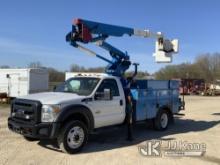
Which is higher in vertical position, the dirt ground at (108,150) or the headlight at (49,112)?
the headlight at (49,112)

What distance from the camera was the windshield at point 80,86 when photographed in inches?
398

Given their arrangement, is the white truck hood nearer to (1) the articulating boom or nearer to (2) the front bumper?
(2) the front bumper

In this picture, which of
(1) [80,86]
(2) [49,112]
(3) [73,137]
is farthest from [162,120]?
(2) [49,112]

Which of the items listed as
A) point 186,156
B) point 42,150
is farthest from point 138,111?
point 42,150

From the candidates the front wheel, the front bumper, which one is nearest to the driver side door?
the front bumper

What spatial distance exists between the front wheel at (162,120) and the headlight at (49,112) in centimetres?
523

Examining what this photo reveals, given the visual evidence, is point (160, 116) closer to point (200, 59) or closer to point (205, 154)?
point (205, 154)

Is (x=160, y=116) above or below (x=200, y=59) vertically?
below

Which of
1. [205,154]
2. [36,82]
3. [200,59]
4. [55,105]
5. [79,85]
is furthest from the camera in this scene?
[200,59]

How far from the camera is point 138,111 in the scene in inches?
459

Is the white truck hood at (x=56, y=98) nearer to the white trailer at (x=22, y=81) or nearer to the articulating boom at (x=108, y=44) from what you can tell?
the articulating boom at (x=108, y=44)

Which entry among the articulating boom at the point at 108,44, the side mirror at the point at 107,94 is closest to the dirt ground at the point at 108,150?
the side mirror at the point at 107,94

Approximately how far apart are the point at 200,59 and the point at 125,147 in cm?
8518

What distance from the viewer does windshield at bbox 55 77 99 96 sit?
10102 millimetres
